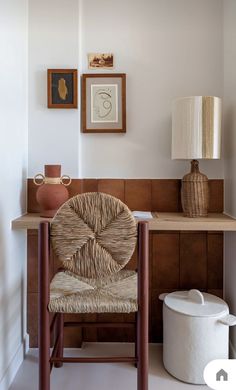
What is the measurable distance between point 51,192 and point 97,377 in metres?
1.05

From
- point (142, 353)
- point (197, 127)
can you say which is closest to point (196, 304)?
point (142, 353)

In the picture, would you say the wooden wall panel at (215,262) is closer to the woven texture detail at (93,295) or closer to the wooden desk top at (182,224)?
the wooden desk top at (182,224)

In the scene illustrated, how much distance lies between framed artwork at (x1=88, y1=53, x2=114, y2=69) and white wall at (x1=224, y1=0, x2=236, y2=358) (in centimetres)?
72

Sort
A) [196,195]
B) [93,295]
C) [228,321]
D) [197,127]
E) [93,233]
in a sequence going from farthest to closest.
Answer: [196,195], [197,127], [228,321], [93,295], [93,233]

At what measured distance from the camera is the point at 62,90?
77.3 inches

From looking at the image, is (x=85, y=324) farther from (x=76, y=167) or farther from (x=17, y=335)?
(x=76, y=167)

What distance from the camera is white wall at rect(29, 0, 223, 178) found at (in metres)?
1.97

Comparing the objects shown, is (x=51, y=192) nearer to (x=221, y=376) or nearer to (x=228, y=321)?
(x=228, y=321)

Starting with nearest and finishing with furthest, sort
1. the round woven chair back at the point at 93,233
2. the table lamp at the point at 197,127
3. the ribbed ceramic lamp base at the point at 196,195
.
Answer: the round woven chair back at the point at 93,233
the table lamp at the point at 197,127
the ribbed ceramic lamp base at the point at 196,195

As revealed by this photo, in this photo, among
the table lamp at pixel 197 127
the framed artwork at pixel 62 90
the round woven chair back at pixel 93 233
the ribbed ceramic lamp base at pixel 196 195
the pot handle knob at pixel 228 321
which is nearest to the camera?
the round woven chair back at pixel 93 233

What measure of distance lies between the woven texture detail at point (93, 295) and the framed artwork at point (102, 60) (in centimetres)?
131

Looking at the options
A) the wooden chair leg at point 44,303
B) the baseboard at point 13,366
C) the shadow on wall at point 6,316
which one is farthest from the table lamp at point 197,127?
the baseboard at point 13,366

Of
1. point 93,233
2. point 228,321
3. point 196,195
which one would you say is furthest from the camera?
point 196,195

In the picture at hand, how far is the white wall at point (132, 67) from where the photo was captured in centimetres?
197
